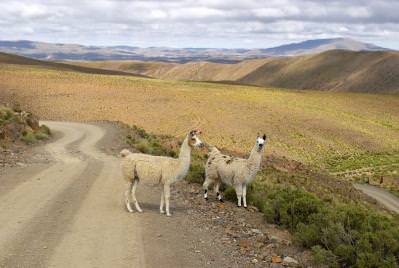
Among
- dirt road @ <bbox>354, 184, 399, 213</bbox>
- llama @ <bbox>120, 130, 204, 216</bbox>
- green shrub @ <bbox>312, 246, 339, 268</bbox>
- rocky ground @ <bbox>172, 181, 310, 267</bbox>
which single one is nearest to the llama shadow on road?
rocky ground @ <bbox>172, 181, 310, 267</bbox>

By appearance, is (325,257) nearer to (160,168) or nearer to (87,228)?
(160,168)

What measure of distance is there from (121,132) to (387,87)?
15233cm

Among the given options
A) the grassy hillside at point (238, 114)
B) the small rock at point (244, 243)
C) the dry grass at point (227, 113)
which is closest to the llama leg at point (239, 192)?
the small rock at point (244, 243)

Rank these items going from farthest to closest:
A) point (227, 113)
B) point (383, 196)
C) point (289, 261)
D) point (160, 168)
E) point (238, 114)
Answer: point (227, 113), point (238, 114), point (383, 196), point (160, 168), point (289, 261)

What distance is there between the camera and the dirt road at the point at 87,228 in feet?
32.4

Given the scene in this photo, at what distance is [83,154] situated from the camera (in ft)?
80.6

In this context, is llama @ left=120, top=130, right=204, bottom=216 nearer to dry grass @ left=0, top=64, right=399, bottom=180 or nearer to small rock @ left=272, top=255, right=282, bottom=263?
small rock @ left=272, top=255, right=282, bottom=263

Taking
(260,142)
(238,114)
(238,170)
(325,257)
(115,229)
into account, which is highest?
(260,142)

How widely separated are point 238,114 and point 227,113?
1523 millimetres

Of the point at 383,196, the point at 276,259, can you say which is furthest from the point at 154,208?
the point at 383,196

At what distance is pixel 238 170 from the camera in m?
14.9

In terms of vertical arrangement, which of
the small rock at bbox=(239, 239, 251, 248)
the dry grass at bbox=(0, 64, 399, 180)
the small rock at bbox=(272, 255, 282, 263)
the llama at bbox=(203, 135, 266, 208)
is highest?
the llama at bbox=(203, 135, 266, 208)

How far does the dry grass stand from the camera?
179ft

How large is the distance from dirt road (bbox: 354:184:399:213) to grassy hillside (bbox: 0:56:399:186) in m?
3.93
